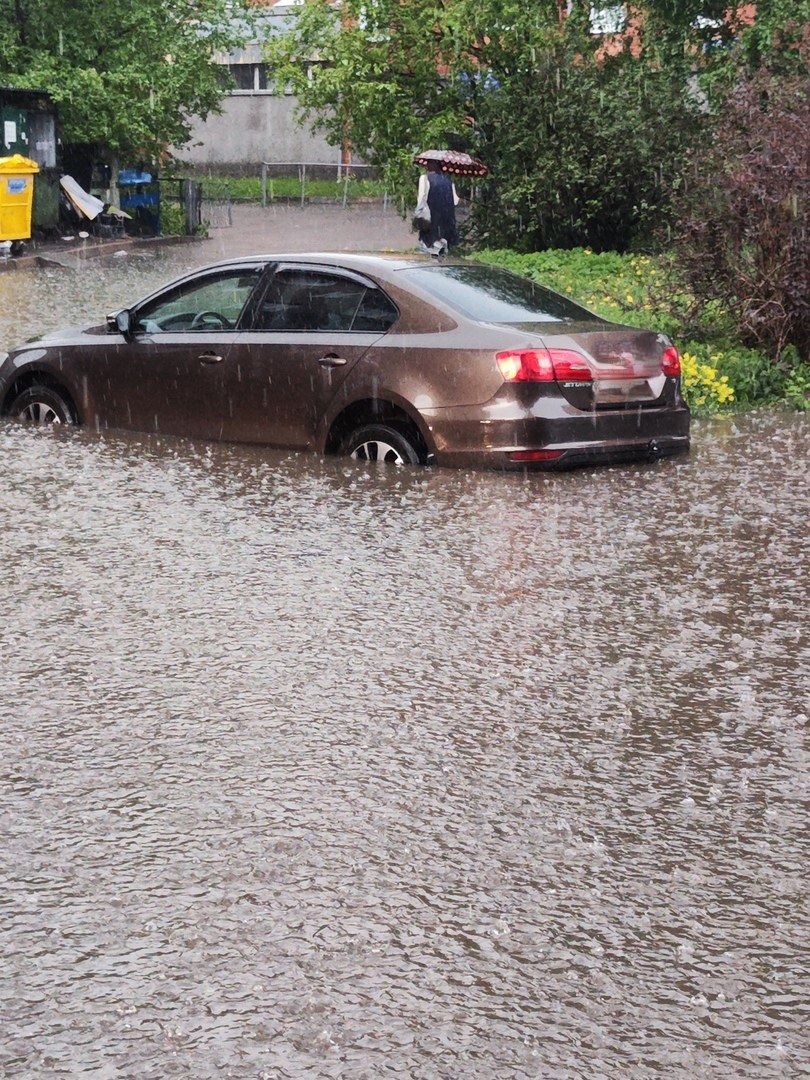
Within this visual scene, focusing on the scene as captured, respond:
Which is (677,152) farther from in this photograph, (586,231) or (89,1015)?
(89,1015)

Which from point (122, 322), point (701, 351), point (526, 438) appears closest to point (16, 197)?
point (701, 351)

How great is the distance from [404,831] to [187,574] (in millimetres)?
3308

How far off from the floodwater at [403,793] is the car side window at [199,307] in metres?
2.29

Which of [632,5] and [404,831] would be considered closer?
[404,831]

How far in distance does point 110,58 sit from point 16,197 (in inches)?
294

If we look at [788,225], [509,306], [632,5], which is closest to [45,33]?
[632,5]

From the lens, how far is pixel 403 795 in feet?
16.9

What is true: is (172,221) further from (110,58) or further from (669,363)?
(669,363)

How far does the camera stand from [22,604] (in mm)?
7477

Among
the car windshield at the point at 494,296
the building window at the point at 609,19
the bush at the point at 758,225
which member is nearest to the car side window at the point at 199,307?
the car windshield at the point at 494,296

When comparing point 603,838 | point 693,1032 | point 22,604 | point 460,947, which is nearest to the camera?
point 693,1032

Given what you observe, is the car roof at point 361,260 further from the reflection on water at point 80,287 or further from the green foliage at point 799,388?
Result: the reflection on water at point 80,287

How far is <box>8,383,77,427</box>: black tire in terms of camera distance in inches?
484

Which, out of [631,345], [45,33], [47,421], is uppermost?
[45,33]
